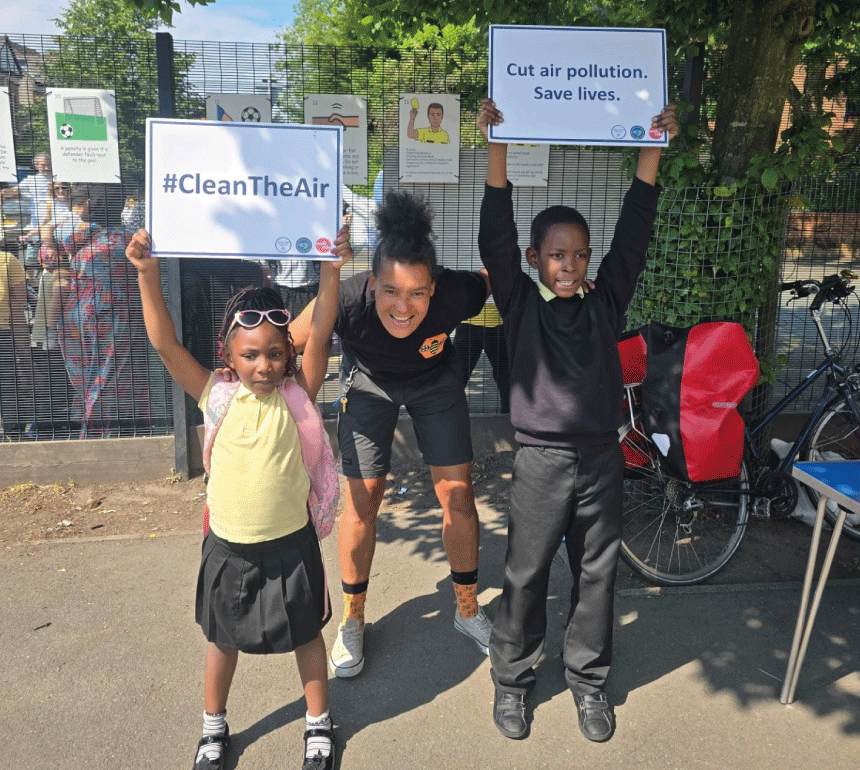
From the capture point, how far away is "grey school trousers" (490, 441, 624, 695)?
118 inches

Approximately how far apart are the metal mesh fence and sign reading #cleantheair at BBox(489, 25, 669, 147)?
1709 millimetres

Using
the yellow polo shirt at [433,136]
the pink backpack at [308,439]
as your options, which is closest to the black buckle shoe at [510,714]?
the pink backpack at [308,439]

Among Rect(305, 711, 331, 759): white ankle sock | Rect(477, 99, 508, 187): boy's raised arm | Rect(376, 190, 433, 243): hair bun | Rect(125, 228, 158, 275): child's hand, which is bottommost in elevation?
Rect(305, 711, 331, 759): white ankle sock

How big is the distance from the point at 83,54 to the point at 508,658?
4.38 m

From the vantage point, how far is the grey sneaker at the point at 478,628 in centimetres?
361

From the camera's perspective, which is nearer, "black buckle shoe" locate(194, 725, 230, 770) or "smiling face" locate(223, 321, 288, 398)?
"smiling face" locate(223, 321, 288, 398)

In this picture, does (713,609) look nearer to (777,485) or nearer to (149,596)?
(777,485)

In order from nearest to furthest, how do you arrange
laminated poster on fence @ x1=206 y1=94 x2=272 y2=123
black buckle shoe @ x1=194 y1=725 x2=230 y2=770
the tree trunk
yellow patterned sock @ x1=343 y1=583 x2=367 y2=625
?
black buckle shoe @ x1=194 y1=725 x2=230 y2=770 → yellow patterned sock @ x1=343 y1=583 x2=367 y2=625 → the tree trunk → laminated poster on fence @ x1=206 y1=94 x2=272 y2=123

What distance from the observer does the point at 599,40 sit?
3148 mm

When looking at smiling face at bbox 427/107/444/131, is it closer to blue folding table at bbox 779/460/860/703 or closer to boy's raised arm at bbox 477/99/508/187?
boy's raised arm at bbox 477/99/508/187

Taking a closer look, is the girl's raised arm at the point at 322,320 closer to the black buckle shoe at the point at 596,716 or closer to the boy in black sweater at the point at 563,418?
the boy in black sweater at the point at 563,418

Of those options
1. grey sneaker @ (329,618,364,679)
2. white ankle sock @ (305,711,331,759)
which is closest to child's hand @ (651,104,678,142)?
grey sneaker @ (329,618,364,679)

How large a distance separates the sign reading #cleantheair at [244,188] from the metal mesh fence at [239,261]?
1.99 meters

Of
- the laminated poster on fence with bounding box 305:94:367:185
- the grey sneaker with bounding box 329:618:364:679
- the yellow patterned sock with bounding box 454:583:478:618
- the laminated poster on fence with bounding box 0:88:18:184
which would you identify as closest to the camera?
the grey sneaker with bounding box 329:618:364:679
